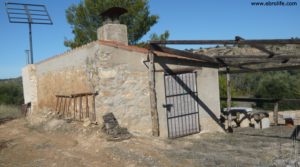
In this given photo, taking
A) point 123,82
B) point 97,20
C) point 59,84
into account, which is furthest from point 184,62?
point 97,20

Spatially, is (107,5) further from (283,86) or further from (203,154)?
(283,86)

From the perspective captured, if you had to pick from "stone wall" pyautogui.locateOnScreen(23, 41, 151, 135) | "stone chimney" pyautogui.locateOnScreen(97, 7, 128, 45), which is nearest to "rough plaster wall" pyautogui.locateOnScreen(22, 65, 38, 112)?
"stone wall" pyautogui.locateOnScreen(23, 41, 151, 135)

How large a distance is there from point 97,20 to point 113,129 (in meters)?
11.6

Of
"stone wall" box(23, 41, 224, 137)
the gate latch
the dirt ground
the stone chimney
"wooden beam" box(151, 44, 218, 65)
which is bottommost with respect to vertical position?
the dirt ground

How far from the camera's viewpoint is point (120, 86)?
828 centimetres

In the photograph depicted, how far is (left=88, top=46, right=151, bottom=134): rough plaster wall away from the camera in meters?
8.09

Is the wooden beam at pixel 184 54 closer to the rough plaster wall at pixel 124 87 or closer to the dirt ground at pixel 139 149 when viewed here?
the rough plaster wall at pixel 124 87

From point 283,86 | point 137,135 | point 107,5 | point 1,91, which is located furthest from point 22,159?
point 283,86

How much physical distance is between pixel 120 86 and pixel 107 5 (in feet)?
32.4

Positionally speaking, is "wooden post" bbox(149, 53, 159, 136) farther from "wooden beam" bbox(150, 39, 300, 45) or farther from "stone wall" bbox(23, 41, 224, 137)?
"wooden beam" bbox(150, 39, 300, 45)

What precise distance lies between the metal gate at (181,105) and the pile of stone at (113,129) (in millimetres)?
1699

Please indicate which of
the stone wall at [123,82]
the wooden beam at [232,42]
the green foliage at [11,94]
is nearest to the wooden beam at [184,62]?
the stone wall at [123,82]

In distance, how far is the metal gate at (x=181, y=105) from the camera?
9000 millimetres

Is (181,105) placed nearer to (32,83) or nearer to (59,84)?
(59,84)
